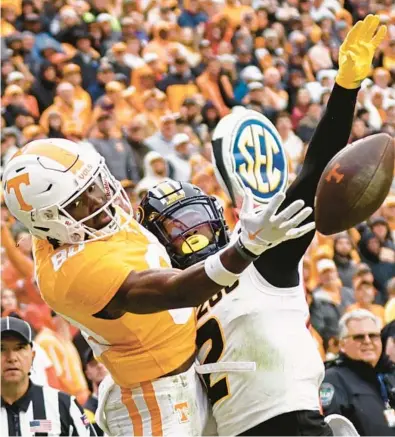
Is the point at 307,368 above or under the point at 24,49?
above

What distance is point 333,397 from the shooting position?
19.2 ft

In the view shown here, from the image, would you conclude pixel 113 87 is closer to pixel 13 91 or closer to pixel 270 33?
pixel 13 91

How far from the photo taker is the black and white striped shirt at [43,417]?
5.46 meters

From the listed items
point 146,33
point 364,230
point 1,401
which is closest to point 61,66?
point 146,33

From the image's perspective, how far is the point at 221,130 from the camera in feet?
14.3

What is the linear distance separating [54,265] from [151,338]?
1.30 feet

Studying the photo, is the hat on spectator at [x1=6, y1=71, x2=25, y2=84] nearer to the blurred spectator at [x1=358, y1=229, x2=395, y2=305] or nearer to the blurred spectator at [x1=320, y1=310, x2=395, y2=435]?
the blurred spectator at [x1=358, y1=229, x2=395, y2=305]

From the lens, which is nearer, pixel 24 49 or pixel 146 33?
pixel 24 49

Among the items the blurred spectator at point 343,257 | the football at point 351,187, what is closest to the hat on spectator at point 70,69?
the blurred spectator at point 343,257

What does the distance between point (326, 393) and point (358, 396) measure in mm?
197

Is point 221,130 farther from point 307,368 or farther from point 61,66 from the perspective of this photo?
point 61,66

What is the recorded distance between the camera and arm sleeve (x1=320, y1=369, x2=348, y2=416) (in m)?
5.79

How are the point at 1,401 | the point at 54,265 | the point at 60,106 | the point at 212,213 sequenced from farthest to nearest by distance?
the point at 60,106 < the point at 1,401 < the point at 212,213 < the point at 54,265

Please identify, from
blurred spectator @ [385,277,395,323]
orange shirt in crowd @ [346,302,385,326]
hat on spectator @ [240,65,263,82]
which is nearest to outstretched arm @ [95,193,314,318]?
blurred spectator @ [385,277,395,323]
